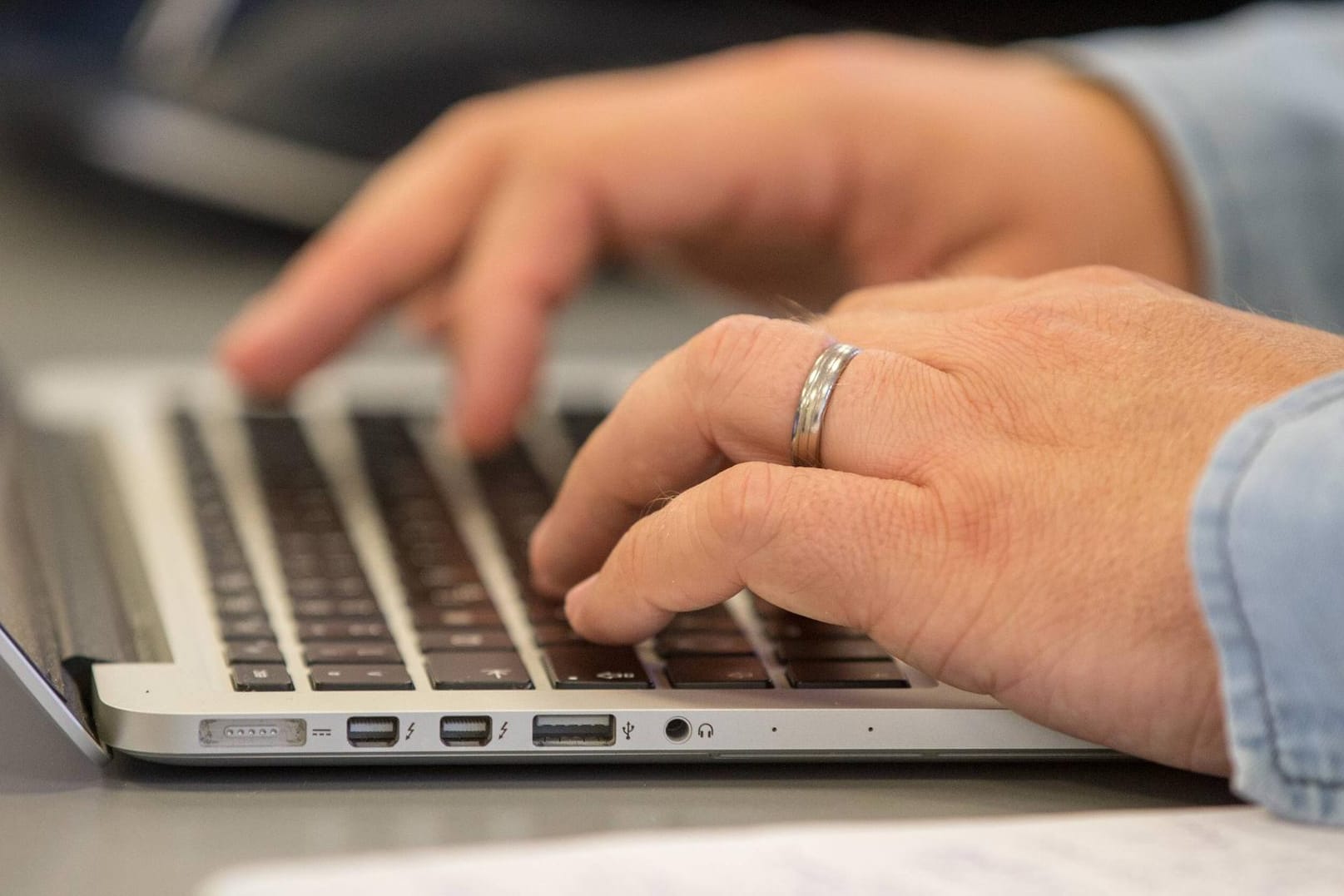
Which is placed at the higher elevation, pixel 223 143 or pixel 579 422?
pixel 223 143

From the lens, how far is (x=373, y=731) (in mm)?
422

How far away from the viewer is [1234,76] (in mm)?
806

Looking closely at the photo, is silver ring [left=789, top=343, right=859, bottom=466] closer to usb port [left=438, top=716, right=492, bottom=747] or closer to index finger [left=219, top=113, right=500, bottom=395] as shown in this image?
usb port [left=438, top=716, right=492, bottom=747]

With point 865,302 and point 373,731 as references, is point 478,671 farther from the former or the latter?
point 865,302

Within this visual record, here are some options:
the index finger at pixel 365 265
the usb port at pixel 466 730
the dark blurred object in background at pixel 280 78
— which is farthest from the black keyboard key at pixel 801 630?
the dark blurred object in background at pixel 280 78

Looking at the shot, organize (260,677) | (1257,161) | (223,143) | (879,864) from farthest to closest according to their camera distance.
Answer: (223,143)
(1257,161)
(260,677)
(879,864)

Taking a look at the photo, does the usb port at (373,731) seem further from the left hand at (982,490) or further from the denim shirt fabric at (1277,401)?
the denim shirt fabric at (1277,401)

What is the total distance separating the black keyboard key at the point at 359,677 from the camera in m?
0.44

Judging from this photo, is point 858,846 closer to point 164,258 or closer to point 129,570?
point 129,570

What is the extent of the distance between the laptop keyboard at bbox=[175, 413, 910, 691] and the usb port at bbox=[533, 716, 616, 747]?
2cm

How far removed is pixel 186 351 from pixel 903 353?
621 millimetres

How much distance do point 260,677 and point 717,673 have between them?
0.43 feet

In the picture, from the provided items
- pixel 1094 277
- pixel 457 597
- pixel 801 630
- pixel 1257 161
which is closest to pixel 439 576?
pixel 457 597

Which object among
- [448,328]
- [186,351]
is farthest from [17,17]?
[448,328]
